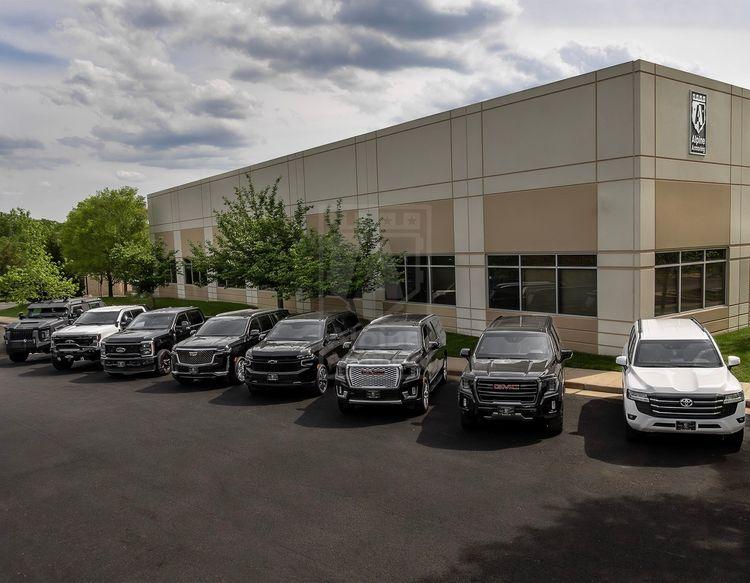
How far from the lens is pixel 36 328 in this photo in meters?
23.9

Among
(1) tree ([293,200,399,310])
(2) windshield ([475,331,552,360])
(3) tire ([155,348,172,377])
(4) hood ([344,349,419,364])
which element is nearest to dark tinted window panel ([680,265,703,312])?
(2) windshield ([475,331,552,360])

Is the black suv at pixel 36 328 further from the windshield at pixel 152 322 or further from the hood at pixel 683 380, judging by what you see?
the hood at pixel 683 380

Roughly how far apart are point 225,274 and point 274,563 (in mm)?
21557

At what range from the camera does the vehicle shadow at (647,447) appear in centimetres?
999

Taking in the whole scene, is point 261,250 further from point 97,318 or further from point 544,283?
point 544,283

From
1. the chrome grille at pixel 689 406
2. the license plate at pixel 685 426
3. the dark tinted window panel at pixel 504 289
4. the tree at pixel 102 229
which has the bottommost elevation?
the license plate at pixel 685 426

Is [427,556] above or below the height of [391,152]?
below

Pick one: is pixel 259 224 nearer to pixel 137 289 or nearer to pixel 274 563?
pixel 137 289

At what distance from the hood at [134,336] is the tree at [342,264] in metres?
5.61

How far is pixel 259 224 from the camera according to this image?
2672 centimetres

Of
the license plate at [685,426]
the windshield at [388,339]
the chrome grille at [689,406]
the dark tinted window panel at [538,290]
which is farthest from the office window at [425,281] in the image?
the license plate at [685,426]

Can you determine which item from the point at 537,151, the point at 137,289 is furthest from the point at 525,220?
the point at 137,289

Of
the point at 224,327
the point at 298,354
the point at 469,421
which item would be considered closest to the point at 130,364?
the point at 224,327

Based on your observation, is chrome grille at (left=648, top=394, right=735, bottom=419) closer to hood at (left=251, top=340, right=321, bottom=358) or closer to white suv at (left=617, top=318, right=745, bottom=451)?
white suv at (left=617, top=318, right=745, bottom=451)
